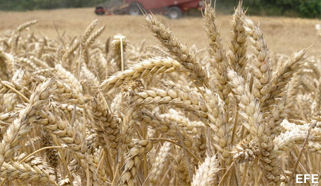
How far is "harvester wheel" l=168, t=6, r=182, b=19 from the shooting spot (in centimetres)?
2414

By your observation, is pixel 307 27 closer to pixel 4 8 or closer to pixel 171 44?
pixel 171 44

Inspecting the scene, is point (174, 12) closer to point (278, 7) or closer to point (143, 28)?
point (143, 28)

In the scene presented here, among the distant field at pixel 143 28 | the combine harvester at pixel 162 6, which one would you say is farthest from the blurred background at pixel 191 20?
the combine harvester at pixel 162 6

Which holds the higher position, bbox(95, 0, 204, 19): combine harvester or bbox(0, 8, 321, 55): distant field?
bbox(95, 0, 204, 19): combine harvester

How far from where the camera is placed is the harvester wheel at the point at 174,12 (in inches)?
950

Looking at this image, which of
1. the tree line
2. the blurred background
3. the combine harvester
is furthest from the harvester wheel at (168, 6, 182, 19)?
the tree line

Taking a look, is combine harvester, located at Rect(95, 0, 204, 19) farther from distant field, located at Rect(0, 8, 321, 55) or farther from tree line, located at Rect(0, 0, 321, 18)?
tree line, located at Rect(0, 0, 321, 18)

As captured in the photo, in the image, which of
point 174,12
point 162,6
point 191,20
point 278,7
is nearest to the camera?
point 162,6

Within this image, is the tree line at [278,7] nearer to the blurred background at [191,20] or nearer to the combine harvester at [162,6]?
the blurred background at [191,20]

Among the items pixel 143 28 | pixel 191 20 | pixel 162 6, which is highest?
pixel 162 6

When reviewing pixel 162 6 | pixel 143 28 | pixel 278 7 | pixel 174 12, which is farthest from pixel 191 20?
pixel 278 7

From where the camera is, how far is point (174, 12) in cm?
2452

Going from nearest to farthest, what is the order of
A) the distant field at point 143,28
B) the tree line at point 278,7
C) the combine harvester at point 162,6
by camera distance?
the distant field at point 143,28 < the combine harvester at point 162,6 < the tree line at point 278,7

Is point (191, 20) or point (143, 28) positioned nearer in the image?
point (143, 28)
